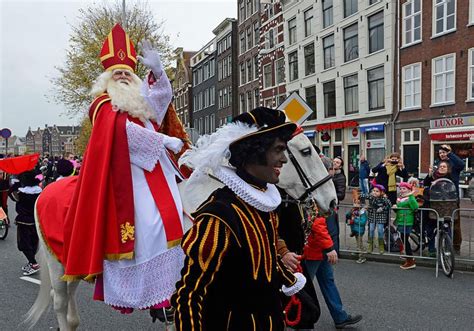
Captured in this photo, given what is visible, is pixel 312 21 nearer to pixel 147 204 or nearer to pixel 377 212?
pixel 377 212

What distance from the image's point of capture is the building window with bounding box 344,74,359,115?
79.6 feet

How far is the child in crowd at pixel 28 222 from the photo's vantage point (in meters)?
7.33

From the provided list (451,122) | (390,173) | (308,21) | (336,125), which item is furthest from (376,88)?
(390,173)

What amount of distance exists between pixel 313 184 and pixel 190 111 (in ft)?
171

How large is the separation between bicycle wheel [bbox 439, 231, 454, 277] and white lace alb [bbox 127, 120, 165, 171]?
5.44m

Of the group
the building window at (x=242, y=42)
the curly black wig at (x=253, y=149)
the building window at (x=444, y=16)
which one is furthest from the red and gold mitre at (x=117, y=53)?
the building window at (x=242, y=42)

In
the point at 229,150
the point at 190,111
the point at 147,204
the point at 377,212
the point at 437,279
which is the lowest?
the point at 437,279

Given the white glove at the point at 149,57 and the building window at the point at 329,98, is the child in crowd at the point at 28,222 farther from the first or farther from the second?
the building window at the point at 329,98

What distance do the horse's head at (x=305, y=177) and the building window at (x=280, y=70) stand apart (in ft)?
92.7

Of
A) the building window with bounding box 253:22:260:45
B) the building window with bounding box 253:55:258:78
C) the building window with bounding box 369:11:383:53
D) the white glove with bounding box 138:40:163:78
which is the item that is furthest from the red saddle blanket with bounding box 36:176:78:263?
the building window with bounding box 253:22:260:45

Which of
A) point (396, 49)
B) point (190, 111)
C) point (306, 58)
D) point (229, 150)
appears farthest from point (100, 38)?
point (190, 111)

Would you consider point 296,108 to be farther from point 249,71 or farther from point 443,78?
Result: point 249,71

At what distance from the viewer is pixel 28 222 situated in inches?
292

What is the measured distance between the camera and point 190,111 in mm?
54531
